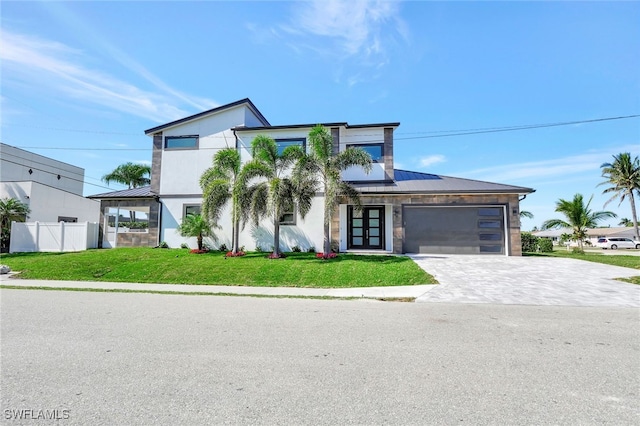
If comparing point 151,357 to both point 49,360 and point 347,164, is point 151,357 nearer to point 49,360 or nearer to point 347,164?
point 49,360

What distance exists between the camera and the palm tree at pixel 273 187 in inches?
527

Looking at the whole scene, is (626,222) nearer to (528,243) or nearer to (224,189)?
(528,243)

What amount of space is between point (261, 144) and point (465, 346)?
12.3m

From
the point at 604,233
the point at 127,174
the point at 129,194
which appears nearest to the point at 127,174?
the point at 127,174

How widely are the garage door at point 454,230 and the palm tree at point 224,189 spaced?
8746 mm

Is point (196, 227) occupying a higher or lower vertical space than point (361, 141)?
lower

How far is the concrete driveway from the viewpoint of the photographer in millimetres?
7770

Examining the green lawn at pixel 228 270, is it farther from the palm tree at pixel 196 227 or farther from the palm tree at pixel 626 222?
the palm tree at pixel 626 222

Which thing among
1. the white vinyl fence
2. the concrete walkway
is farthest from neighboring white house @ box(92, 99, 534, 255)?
the concrete walkway

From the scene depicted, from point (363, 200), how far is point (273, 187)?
17.9 feet

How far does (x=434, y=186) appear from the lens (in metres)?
16.9

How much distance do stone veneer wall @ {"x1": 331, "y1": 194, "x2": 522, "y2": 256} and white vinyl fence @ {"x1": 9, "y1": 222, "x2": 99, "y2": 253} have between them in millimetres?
13961

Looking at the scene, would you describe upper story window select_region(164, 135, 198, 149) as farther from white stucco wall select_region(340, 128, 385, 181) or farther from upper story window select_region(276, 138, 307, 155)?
white stucco wall select_region(340, 128, 385, 181)

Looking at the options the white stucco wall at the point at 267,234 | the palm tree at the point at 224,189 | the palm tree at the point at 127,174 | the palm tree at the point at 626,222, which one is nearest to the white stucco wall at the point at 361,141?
the white stucco wall at the point at 267,234
